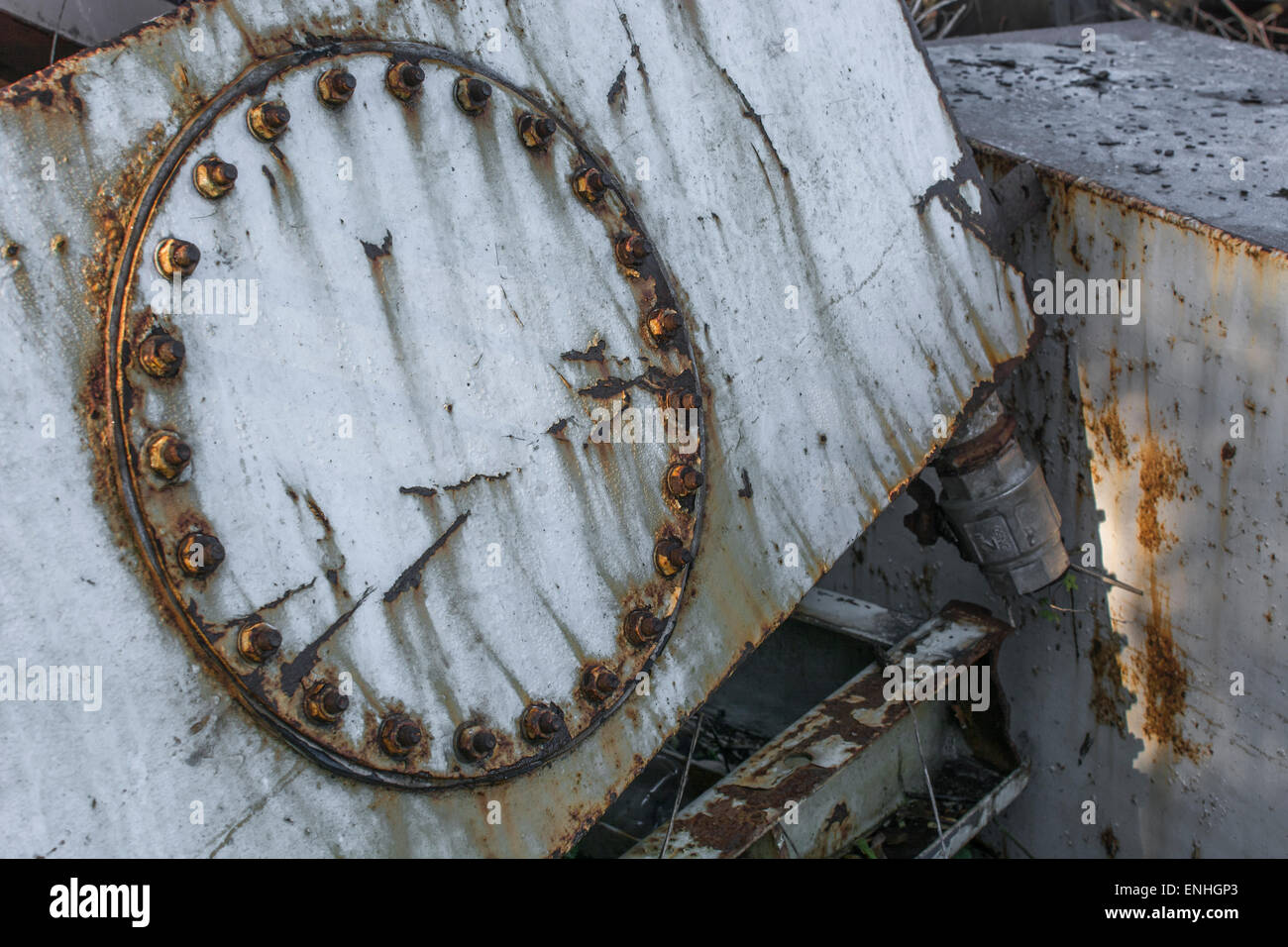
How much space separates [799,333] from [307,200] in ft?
2.98

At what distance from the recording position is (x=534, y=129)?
174cm

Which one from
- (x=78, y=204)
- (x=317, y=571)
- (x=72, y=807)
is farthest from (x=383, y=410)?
(x=72, y=807)

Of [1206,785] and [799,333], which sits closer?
[799,333]

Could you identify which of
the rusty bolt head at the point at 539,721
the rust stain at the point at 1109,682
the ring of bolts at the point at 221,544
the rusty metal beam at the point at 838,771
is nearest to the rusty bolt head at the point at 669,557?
the ring of bolts at the point at 221,544

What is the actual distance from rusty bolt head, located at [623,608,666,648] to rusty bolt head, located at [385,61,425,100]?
32.3 inches

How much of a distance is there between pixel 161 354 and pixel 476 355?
1.51 feet

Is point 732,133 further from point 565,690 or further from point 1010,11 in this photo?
point 1010,11

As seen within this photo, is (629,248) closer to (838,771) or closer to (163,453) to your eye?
(163,453)

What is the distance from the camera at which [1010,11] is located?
4383 mm

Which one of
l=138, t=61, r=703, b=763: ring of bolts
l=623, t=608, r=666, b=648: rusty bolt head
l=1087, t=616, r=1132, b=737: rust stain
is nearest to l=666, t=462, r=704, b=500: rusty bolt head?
l=138, t=61, r=703, b=763: ring of bolts

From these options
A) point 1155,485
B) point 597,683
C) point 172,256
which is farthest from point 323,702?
point 1155,485

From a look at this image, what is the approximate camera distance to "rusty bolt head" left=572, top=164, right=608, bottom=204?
5.95ft

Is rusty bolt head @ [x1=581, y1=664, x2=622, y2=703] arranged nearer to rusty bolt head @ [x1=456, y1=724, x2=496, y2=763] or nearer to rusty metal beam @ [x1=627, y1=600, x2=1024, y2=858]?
rusty bolt head @ [x1=456, y1=724, x2=496, y2=763]

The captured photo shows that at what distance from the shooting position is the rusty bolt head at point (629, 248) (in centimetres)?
187
